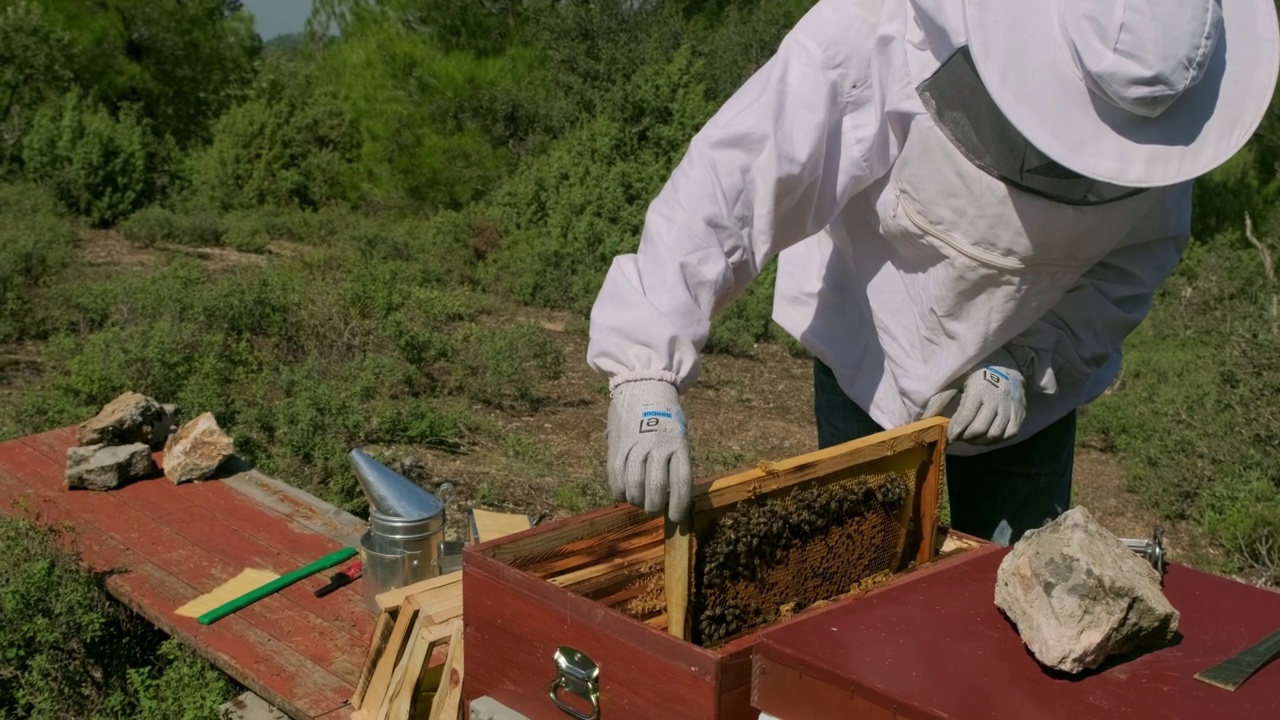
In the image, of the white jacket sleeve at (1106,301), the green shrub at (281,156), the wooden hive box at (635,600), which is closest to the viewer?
the wooden hive box at (635,600)

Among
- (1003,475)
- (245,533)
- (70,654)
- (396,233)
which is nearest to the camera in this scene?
(1003,475)

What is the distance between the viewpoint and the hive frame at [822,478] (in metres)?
1.53

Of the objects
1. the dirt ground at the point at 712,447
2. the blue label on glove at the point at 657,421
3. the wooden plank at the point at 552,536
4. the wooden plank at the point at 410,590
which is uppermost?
the blue label on glove at the point at 657,421

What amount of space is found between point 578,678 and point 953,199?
933mm

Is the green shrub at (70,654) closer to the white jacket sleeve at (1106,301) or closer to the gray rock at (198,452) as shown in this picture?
the gray rock at (198,452)

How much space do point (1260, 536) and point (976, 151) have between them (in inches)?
134

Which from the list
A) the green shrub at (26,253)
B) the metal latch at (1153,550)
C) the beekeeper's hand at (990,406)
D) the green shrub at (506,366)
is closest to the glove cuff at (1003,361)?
the beekeeper's hand at (990,406)

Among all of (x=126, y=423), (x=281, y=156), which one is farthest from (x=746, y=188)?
(x=281, y=156)

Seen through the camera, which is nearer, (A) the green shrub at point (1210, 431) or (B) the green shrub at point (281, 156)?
(A) the green shrub at point (1210, 431)

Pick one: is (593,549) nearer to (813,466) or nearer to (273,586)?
(813,466)

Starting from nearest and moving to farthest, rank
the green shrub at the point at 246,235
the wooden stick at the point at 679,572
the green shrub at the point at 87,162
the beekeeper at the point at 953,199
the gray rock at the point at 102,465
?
1. the wooden stick at the point at 679,572
2. the beekeeper at the point at 953,199
3. the gray rock at the point at 102,465
4. the green shrub at the point at 246,235
5. the green shrub at the point at 87,162

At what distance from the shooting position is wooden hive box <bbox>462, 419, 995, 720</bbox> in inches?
53.1

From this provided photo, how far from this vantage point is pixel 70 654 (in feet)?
9.48

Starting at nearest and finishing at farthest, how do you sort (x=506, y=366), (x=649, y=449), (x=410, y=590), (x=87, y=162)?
(x=649, y=449)
(x=410, y=590)
(x=506, y=366)
(x=87, y=162)
